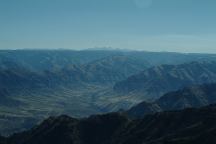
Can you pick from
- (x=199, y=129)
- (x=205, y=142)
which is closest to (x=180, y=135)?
(x=199, y=129)

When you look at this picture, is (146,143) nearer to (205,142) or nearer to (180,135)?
(180,135)

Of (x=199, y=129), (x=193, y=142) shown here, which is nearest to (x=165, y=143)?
(x=193, y=142)

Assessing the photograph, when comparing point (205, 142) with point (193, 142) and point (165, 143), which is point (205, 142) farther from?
point (165, 143)

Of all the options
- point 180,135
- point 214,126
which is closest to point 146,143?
point 180,135

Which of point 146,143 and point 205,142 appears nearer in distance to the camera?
point 205,142

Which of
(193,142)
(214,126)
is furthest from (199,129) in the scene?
(193,142)

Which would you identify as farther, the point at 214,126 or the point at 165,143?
the point at 214,126

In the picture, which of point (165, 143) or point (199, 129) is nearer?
point (165, 143)

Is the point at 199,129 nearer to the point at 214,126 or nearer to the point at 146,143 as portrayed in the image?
the point at 214,126
